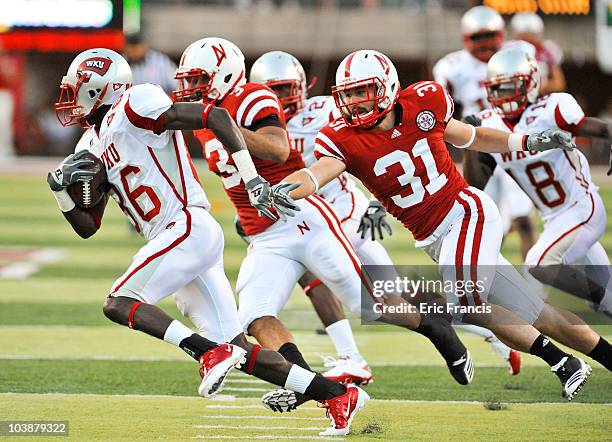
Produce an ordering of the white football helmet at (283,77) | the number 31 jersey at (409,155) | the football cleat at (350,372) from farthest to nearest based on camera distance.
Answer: the white football helmet at (283,77) → the football cleat at (350,372) → the number 31 jersey at (409,155)

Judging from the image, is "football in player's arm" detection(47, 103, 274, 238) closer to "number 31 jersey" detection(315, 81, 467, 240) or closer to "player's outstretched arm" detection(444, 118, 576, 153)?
"number 31 jersey" detection(315, 81, 467, 240)

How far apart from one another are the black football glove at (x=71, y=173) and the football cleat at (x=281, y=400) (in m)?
1.19

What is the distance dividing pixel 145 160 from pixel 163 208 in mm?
222

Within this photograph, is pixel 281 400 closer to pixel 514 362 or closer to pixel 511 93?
pixel 514 362

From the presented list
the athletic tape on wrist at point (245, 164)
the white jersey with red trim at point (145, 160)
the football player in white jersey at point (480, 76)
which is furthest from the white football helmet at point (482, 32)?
the athletic tape on wrist at point (245, 164)

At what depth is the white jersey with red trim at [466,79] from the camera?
339 inches

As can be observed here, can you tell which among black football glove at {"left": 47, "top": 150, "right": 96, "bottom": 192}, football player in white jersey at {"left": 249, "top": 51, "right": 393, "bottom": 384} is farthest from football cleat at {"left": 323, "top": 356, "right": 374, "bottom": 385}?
black football glove at {"left": 47, "top": 150, "right": 96, "bottom": 192}

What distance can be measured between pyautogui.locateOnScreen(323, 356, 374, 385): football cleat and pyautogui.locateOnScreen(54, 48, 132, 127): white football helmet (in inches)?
70.4

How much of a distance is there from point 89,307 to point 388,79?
4094 millimetres

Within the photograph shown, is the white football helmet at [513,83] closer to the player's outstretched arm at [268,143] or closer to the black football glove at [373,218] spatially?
the black football glove at [373,218]

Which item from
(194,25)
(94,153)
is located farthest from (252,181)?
(194,25)

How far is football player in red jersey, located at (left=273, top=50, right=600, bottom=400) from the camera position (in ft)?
16.3

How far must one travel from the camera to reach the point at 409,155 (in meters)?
5.02

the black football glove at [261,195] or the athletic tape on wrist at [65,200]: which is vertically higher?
the black football glove at [261,195]
